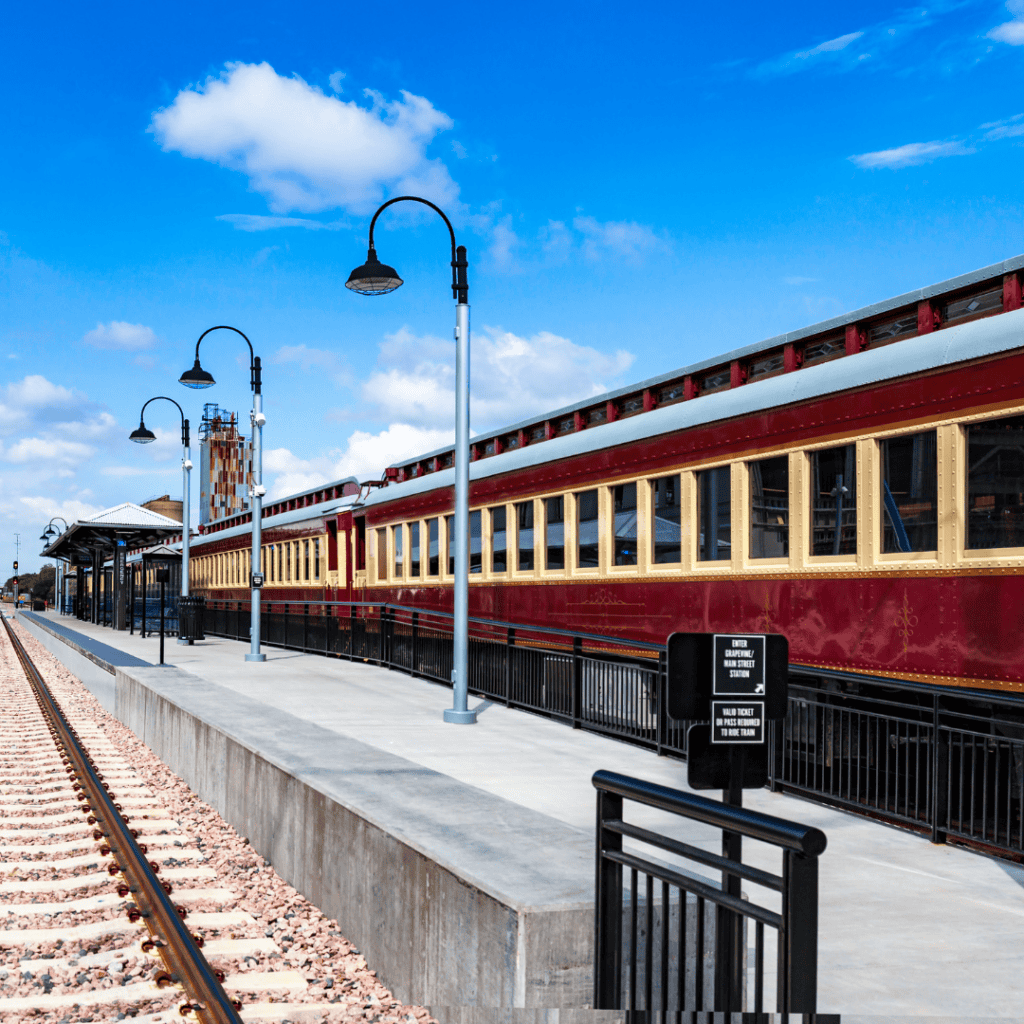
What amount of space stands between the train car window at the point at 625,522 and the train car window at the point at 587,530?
A: 0.44 metres

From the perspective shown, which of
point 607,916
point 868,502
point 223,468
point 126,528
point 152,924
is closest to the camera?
point 607,916

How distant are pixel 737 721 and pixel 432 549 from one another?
1311 cm

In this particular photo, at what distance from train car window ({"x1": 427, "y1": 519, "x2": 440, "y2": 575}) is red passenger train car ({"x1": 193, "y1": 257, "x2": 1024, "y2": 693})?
6.62ft

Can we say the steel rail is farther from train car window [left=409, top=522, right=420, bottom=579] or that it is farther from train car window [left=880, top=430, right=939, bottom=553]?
train car window [left=409, top=522, right=420, bottom=579]

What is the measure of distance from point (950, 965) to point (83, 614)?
167ft

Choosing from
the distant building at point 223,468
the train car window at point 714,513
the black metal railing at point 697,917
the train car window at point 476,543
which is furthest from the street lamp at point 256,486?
the distant building at point 223,468

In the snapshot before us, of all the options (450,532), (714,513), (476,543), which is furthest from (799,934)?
(450,532)

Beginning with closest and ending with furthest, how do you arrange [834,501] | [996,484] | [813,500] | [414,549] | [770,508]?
[996,484] < [834,501] < [813,500] < [770,508] < [414,549]

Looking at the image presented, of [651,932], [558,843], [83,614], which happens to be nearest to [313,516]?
[558,843]

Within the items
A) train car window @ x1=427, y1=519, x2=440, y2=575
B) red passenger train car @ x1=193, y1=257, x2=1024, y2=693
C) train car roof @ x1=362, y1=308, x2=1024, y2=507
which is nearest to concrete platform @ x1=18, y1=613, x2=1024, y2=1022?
red passenger train car @ x1=193, y1=257, x2=1024, y2=693

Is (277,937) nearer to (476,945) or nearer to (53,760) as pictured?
(476,945)

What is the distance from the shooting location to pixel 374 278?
44.2 ft

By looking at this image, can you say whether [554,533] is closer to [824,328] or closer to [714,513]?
[714,513]

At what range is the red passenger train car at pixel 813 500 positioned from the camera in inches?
291
